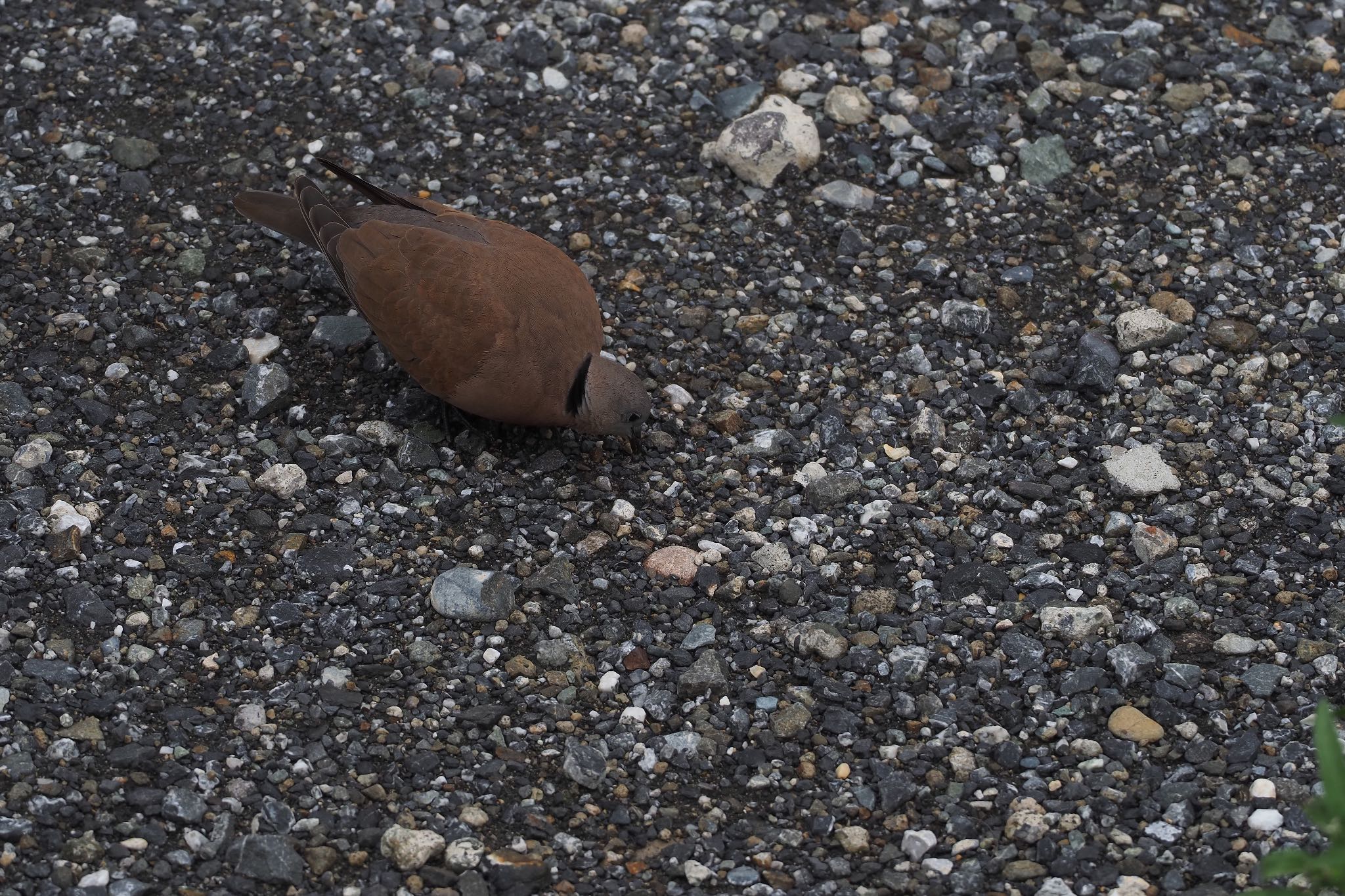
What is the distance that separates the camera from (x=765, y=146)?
6.30 metres

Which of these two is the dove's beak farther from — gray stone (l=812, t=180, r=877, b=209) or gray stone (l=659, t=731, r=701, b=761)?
gray stone (l=812, t=180, r=877, b=209)

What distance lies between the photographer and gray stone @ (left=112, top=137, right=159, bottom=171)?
6215mm

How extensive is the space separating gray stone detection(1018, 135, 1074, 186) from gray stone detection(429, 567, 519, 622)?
3229 millimetres

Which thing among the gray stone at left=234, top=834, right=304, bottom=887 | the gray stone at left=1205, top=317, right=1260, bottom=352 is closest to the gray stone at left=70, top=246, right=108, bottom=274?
the gray stone at left=234, top=834, right=304, bottom=887

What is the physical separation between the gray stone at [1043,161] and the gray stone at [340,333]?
301 centimetres

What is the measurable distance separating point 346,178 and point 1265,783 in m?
3.80

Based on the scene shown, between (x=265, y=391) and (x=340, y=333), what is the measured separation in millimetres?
469

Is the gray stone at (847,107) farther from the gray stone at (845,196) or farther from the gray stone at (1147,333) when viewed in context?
the gray stone at (1147,333)

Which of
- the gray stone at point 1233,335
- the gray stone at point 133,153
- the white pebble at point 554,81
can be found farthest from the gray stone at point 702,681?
the gray stone at point 133,153

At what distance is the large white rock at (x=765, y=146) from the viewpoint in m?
6.30

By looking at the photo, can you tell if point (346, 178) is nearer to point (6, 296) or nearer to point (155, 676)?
Result: point (6, 296)

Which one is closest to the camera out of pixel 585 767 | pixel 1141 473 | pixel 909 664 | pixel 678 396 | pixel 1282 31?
pixel 585 767

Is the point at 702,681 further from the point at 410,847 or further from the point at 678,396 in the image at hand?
the point at 678,396

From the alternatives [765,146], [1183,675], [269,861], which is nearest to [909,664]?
[1183,675]
